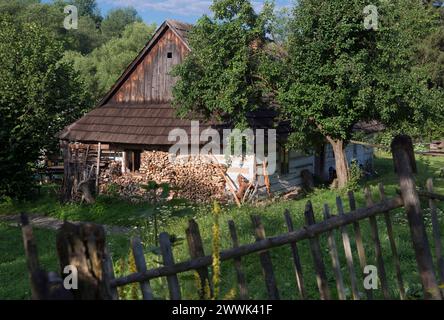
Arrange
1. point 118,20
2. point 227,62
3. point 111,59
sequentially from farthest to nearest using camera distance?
1. point 118,20
2. point 111,59
3. point 227,62

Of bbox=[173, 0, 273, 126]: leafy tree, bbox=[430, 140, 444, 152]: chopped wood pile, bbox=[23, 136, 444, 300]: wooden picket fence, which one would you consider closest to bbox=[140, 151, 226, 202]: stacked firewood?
bbox=[173, 0, 273, 126]: leafy tree

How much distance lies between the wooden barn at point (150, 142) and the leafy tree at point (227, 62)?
1.33 m

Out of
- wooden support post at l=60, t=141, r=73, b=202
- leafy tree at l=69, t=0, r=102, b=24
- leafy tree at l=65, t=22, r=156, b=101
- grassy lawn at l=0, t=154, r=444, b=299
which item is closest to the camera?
grassy lawn at l=0, t=154, r=444, b=299

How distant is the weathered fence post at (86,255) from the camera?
2771 mm

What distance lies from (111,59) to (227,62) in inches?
Answer: 1119

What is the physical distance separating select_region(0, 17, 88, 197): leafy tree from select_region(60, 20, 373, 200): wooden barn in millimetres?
1579

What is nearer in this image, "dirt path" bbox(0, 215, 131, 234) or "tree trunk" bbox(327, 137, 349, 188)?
"dirt path" bbox(0, 215, 131, 234)

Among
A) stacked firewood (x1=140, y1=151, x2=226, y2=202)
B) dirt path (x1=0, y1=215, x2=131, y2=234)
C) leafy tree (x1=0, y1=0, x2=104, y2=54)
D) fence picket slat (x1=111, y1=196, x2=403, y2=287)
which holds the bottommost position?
dirt path (x1=0, y1=215, x2=131, y2=234)

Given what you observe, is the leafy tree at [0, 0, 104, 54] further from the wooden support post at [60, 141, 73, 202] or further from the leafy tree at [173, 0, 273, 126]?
the leafy tree at [173, 0, 273, 126]

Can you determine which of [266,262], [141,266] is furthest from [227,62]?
[141,266]

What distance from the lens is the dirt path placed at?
40.6ft

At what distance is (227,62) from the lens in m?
13.8

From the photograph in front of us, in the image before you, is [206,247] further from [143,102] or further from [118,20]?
[118,20]

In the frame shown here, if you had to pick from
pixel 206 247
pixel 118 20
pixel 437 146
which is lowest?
pixel 206 247
